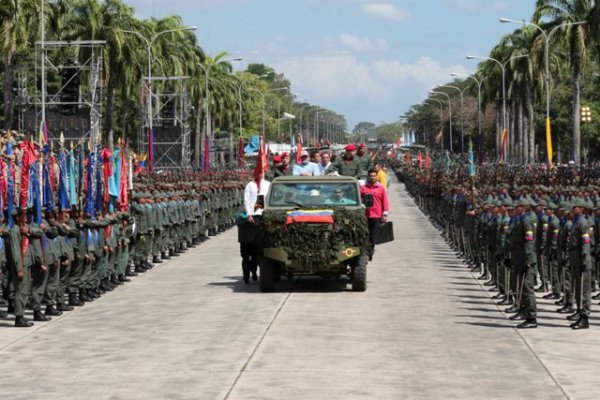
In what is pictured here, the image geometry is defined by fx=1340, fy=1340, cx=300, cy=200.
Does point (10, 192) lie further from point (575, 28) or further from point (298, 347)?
point (575, 28)

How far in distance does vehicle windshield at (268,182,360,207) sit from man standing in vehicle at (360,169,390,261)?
343 mm

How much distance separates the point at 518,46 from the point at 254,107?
59.6 metres

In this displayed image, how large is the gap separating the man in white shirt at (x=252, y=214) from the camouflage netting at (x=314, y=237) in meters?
1.37

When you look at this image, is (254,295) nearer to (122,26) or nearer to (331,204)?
(331,204)

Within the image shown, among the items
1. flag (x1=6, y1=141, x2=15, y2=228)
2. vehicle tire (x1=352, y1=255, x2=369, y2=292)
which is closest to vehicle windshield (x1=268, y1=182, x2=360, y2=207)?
vehicle tire (x1=352, y1=255, x2=369, y2=292)

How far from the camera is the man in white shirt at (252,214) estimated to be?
78.7 feet

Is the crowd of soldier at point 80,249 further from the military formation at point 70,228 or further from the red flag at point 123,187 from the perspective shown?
the red flag at point 123,187

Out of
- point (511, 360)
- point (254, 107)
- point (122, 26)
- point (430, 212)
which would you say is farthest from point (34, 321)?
point (254, 107)

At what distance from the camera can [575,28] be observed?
6372cm

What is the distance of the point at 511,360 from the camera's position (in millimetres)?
14961

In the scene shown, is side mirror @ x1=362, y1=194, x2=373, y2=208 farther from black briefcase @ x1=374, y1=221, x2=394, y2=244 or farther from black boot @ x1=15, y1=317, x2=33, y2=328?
black boot @ x1=15, y1=317, x2=33, y2=328

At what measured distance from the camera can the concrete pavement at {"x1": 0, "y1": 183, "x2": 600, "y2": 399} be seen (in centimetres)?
1311

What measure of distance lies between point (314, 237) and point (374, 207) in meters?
2.16

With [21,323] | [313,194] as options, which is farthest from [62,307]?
[313,194]
